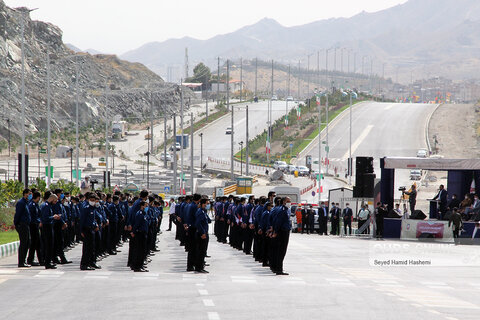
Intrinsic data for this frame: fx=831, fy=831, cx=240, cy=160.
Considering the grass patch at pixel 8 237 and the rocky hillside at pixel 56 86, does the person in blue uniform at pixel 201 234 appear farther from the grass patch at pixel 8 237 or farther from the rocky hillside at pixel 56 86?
the rocky hillside at pixel 56 86

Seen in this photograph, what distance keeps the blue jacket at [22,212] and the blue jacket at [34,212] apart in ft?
0.35

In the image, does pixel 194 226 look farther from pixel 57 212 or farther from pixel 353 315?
pixel 353 315

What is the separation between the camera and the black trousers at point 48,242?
19.3m

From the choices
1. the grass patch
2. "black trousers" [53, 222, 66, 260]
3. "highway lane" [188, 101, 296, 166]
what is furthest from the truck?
"black trousers" [53, 222, 66, 260]

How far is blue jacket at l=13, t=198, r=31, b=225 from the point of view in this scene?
64.7 feet

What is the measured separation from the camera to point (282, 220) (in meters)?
19.8

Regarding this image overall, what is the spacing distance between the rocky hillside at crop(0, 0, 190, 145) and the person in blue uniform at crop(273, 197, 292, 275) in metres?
100

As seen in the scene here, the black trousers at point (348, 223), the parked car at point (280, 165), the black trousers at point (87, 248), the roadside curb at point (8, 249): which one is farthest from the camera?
the parked car at point (280, 165)


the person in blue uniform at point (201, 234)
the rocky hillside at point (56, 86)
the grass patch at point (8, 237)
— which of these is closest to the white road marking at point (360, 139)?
the rocky hillside at point (56, 86)

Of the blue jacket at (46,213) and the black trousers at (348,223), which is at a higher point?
the blue jacket at (46,213)

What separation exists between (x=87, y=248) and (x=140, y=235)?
130 cm

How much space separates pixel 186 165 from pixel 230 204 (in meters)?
86.1

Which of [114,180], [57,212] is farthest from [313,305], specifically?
[114,180]

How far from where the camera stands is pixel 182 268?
21.0 metres
